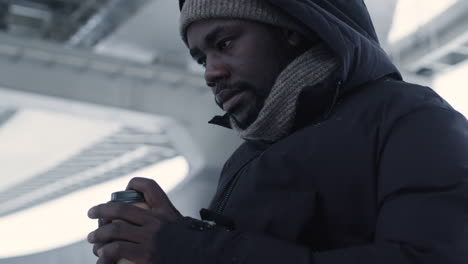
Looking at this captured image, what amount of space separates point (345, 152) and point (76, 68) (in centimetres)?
683

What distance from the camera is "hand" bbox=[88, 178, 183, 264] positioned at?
0.96 metres

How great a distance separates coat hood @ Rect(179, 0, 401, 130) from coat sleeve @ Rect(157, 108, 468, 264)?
0.20 m

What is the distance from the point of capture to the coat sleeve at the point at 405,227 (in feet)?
3.03

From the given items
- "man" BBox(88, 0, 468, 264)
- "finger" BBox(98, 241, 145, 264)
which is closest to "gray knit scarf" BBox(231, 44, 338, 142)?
"man" BBox(88, 0, 468, 264)

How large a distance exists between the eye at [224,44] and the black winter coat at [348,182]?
0.13m

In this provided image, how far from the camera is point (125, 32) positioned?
7.20 metres

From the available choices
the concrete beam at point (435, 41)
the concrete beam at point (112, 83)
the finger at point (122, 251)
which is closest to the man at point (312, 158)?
the finger at point (122, 251)

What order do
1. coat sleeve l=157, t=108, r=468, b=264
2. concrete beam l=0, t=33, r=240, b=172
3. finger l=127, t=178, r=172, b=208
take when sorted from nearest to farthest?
1. coat sleeve l=157, t=108, r=468, b=264
2. finger l=127, t=178, r=172, b=208
3. concrete beam l=0, t=33, r=240, b=172

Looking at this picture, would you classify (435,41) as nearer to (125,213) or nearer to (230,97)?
(230,97)

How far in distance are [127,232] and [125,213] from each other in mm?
29

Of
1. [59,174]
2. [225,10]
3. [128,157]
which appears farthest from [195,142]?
[225,10]

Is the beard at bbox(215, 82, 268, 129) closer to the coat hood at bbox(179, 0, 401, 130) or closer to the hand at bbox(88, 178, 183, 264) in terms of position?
the coat hood at bbox(179, 0, 401, 130)

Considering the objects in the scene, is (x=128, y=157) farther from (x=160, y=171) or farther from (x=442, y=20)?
(x=442, y=20)

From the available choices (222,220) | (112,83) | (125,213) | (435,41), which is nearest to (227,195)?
(222,220)
